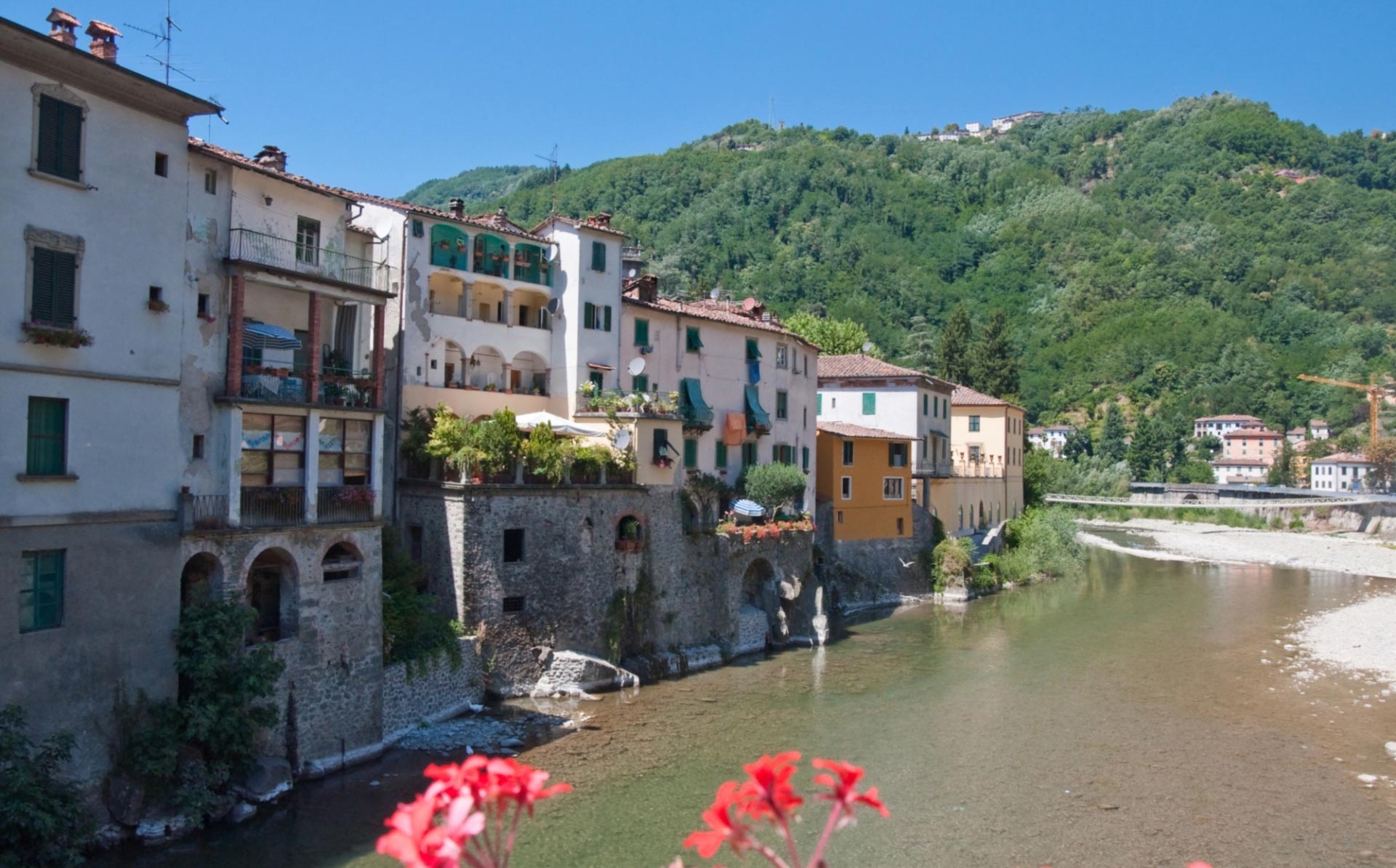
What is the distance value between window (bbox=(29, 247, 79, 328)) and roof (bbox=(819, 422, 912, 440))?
33.6 m

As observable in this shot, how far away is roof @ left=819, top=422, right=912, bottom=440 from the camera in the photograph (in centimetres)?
4794

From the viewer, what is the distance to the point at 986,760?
2550cm

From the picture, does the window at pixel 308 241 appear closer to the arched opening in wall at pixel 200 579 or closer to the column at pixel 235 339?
the column at pixel 235 339

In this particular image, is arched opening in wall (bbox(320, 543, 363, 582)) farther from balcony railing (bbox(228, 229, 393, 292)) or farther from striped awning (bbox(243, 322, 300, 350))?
balcony railing (bbox(228, 229, 393, 292))

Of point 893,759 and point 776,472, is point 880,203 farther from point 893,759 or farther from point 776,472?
point 893,759

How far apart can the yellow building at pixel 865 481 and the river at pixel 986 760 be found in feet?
25.0

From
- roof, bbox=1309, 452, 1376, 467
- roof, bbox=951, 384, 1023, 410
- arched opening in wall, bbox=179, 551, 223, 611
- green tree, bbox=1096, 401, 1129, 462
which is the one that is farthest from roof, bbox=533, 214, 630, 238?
roof, bbox=1309, 452, 1376, 467

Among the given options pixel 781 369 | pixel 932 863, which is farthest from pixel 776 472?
pixel 932 863

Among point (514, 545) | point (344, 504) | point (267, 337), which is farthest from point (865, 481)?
point (267, 337)

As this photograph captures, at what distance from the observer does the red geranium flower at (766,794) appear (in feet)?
13.7

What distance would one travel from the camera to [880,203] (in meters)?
170

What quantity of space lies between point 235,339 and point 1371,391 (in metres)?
140

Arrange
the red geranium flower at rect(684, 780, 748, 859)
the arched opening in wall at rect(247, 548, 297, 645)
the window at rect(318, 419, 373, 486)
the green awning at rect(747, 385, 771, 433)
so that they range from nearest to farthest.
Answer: the red geranium flower at rect(684, 780, 748, 859), the arched opening in wall at rect(247, 548, 297, 645), the window at rect(318, 419, 373, 486), the green awning at rect(747, 385, 771, 433)

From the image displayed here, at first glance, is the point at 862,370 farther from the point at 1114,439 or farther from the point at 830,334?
the point at 1114,439
